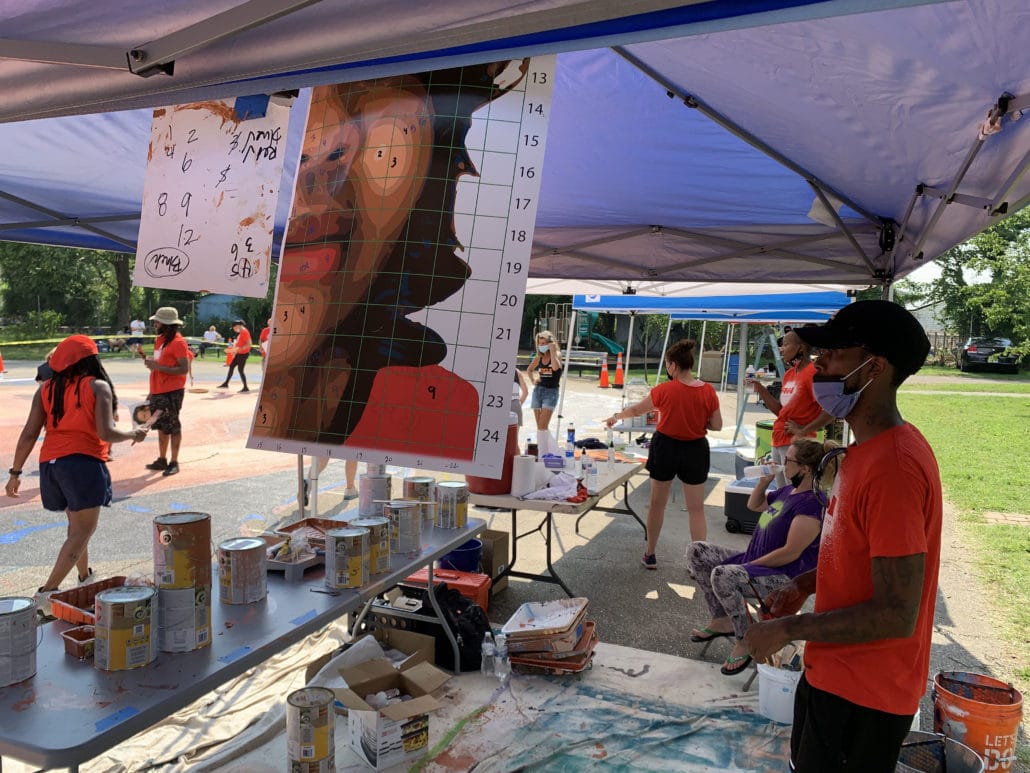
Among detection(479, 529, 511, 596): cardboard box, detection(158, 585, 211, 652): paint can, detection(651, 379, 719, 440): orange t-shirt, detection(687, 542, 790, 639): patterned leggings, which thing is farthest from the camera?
detection(651, 379, 719, 440): orange t-shirt

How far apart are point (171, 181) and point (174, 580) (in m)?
1.20

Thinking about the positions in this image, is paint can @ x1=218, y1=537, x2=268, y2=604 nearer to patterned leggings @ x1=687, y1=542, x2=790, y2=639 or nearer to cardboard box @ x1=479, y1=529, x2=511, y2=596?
patterned leggings @ x1=687, y1=542, x2=790, y2=639

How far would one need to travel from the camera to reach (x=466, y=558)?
15.6 ft

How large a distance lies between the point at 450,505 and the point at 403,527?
0.45 meters

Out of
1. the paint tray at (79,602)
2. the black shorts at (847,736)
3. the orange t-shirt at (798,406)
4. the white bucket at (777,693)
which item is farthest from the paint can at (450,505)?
the orange t-shirt at (798,406)

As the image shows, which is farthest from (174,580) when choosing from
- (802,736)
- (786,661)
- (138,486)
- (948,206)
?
(138,486)

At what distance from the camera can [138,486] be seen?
24.7ft

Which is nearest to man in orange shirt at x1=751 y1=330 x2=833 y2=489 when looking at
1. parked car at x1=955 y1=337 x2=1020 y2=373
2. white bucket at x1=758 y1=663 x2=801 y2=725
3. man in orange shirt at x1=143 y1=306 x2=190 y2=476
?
white bucket at x1=758 y1=663 x2=801 y2=725

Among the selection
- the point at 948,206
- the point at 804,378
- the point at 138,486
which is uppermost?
the point at 948,206

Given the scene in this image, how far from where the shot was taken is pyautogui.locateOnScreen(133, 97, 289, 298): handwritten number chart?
2094mm

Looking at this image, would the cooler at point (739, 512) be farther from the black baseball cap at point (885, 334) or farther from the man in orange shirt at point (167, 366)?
the man in orange shirt at point (167, 366)

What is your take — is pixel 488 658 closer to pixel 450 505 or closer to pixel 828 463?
pixel 450 505

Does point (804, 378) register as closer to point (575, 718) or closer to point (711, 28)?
point (575, 718)

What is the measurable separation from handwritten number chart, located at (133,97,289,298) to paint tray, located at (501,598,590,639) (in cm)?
253
